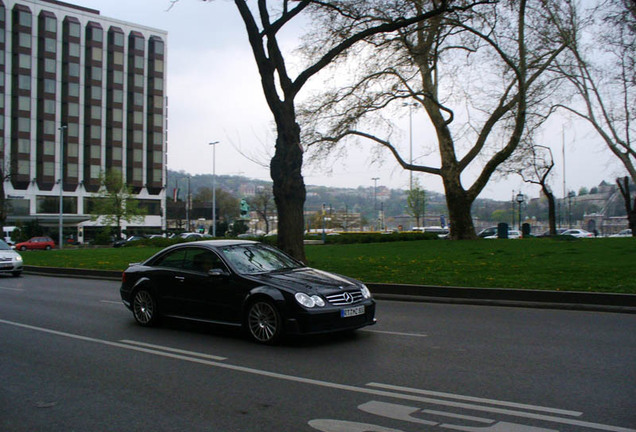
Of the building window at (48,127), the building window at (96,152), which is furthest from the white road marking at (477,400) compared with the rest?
the building window at (96,152)

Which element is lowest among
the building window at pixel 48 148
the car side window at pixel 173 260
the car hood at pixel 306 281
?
the car hood at pixel 306 281

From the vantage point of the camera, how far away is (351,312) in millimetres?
8188

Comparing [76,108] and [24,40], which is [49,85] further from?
[24,40]

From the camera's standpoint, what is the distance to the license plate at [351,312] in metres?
8.09

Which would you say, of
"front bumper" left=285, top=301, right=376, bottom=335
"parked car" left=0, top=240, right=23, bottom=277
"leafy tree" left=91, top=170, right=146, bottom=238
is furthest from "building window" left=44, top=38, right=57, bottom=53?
"front bumper" left=285, top=301, right=376, bottom=335

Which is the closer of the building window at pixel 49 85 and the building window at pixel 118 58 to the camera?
the building window at pixel 49 85

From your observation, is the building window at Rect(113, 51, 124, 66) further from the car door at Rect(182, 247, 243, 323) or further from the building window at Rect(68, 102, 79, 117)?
the car door at Rect(182, 247, 243, 323)

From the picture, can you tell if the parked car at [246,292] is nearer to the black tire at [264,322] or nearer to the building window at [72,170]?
the black tire at [264,322]

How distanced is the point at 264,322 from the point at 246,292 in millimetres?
528

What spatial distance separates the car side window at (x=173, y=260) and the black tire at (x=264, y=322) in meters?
1.89

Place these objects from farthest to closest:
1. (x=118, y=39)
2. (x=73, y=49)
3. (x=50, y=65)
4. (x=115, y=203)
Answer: (x=118, y=39) → (x=73, y=49) → (x=50, y=65) → (x=115, y=203)

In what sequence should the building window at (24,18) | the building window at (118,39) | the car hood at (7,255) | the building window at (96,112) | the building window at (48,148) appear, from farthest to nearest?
the building window at (118,39), the building window at (96,112), the building window at (48,148), the building window at (24,18), the car hood at (7,255)

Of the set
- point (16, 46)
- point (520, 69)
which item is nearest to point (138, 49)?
point (16, 46)

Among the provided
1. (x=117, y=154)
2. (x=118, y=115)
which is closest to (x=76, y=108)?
(x=118, y=115)
